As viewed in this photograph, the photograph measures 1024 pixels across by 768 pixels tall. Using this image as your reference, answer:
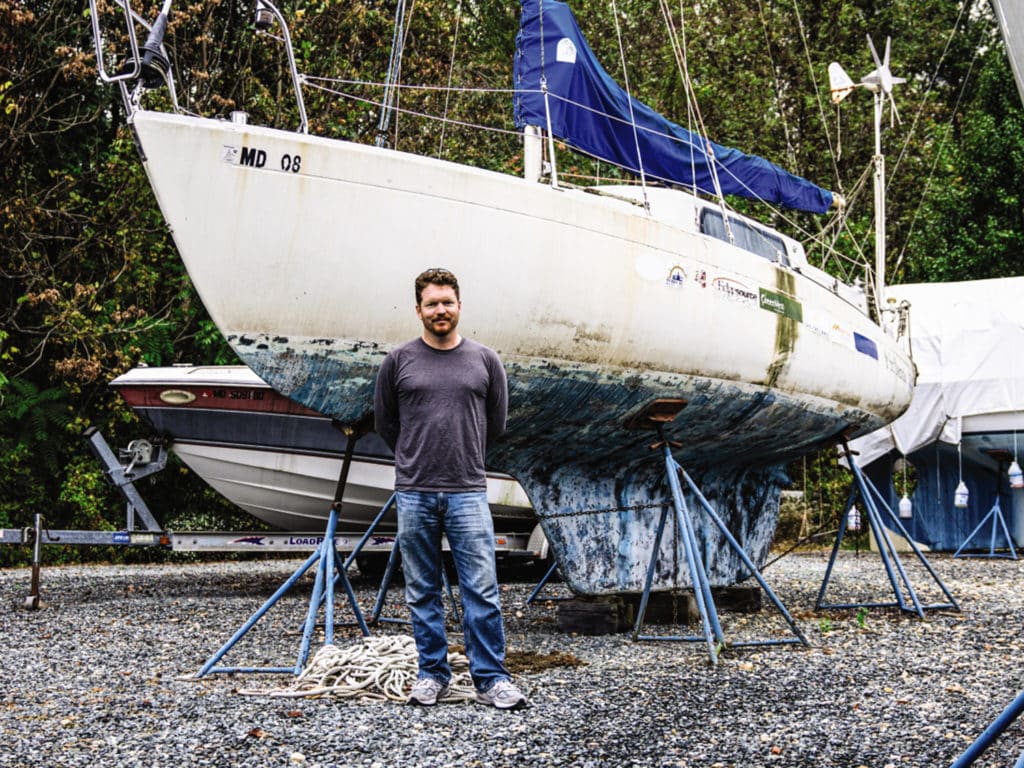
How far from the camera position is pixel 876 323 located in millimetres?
10109

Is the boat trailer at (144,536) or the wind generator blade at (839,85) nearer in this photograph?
the boat trailer at (144,536)

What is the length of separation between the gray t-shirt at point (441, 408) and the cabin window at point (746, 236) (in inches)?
131

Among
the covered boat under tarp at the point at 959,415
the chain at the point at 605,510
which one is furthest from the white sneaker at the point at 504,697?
the covered boat under tarp at the point at 959,415

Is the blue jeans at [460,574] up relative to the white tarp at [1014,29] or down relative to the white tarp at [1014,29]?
down

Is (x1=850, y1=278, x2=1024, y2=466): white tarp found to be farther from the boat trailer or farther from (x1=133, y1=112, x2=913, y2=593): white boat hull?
the boat trailer

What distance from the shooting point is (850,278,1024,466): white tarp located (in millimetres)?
15133

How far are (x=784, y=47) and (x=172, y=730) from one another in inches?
841

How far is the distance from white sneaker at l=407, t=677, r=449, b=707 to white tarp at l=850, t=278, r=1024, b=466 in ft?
38.5

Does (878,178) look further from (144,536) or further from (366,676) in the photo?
(366,676)

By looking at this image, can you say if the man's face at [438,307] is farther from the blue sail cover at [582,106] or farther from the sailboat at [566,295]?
the blue sail cover at [582,106]

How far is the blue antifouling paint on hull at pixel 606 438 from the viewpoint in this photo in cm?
588

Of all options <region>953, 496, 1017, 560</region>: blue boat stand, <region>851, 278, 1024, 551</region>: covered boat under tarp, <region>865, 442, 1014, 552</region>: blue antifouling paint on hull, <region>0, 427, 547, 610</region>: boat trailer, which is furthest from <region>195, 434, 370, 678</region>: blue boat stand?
<region>865, 442, 1014, 552</region>: blue antifouling paint on hull

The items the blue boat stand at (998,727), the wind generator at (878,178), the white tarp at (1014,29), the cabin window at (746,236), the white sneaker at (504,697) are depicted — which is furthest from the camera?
the wind generator at (878,178)

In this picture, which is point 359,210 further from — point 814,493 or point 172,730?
point 814,493
